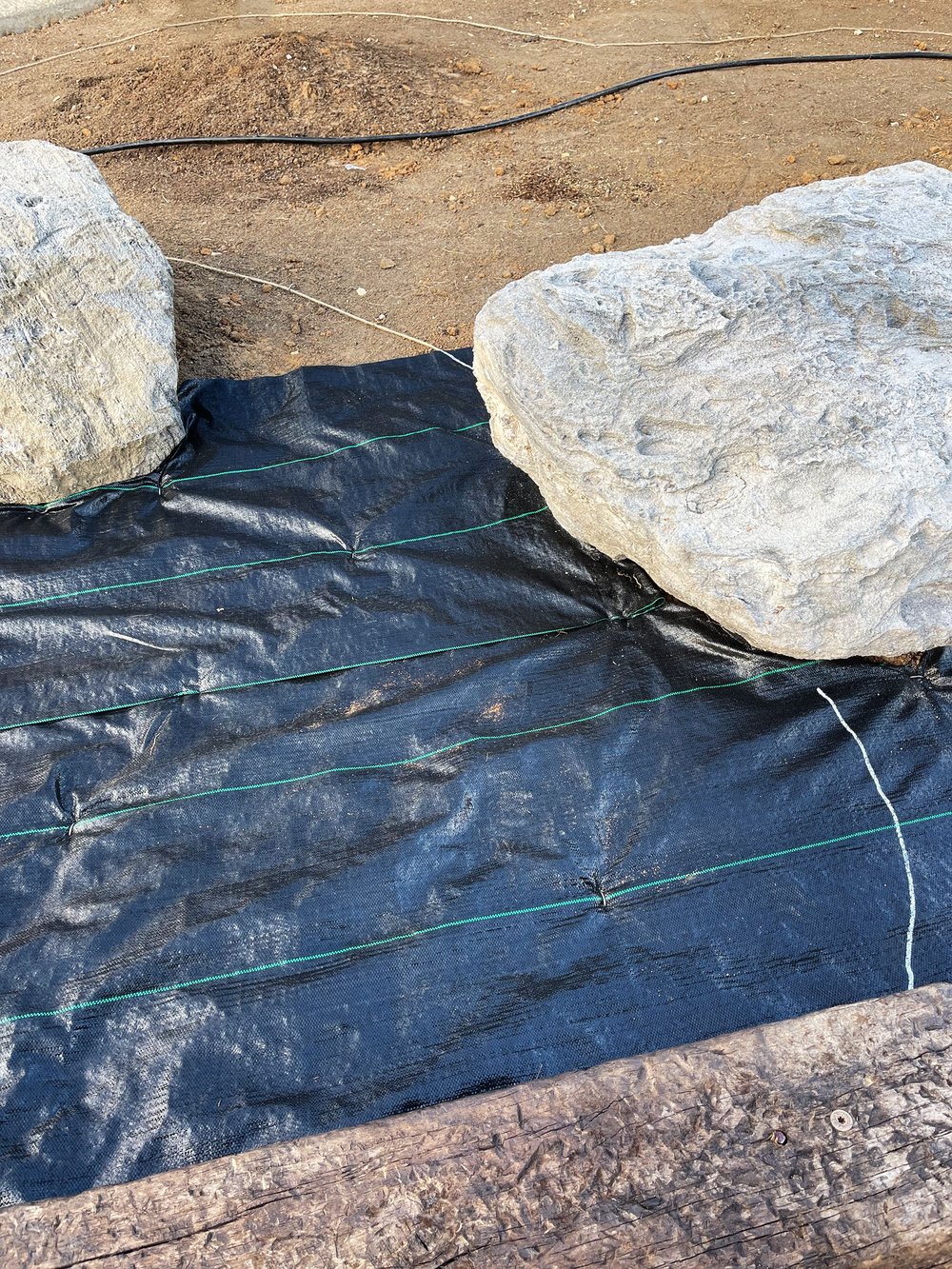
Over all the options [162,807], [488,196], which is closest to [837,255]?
[162,807]

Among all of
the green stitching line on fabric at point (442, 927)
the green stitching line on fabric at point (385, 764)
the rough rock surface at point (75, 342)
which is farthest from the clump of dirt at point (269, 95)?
the green stitching line on fabric at point (442, 927)

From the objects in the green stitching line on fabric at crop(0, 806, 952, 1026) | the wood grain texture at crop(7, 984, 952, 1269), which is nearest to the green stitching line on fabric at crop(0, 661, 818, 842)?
the green stitching line on fabric at crop(0, 806, 952, 1026)

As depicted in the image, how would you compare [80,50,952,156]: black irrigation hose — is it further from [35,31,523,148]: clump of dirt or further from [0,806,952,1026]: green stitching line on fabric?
[0,806,952,1026]: green stitching line on fabric

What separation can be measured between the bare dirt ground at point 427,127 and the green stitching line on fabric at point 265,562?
113 cm

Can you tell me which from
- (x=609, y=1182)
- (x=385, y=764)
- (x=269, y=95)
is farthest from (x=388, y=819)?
(x=269, y=95)

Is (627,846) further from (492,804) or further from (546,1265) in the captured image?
(546,1265)

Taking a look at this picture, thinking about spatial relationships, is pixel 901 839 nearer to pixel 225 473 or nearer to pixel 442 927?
pixel 442 927

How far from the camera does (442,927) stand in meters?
2.16

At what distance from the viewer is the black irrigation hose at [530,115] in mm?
4977

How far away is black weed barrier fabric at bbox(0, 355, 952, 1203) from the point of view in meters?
2.02

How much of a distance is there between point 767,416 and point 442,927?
1.38m

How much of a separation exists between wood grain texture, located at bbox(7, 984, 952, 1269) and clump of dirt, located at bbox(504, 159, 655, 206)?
409cm

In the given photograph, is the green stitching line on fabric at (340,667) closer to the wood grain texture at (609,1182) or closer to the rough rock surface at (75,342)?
the rough rock surface at (75,342)

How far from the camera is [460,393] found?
3.38 meters
